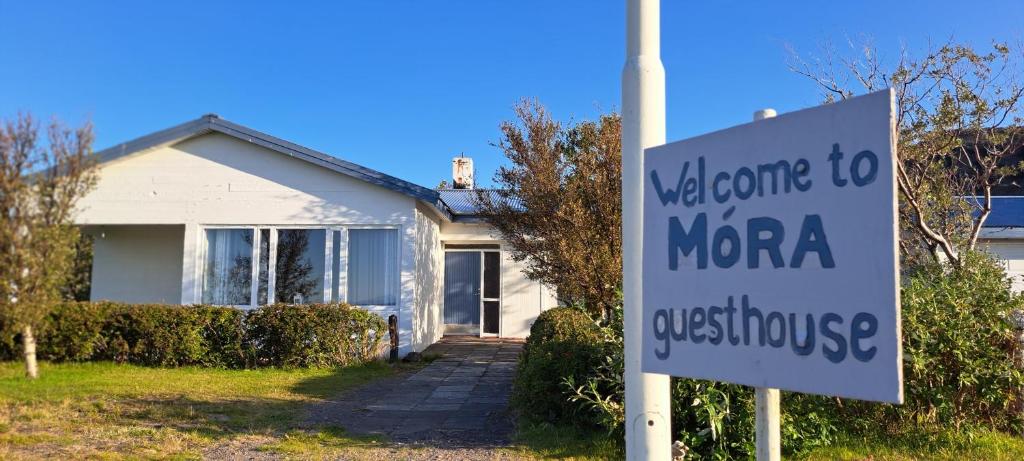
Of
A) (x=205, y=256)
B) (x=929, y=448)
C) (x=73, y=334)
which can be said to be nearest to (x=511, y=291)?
(x=205, y=256)

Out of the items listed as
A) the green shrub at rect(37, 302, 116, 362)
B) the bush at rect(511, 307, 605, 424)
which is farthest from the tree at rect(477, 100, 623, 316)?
the green shrub at rect(37, 302, 116, 362)

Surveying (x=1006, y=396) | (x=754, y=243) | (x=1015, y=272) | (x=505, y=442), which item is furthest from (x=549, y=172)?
(x=1015, y=272)

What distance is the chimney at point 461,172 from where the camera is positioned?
2245cm

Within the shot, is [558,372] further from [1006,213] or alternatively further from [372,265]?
[1006,213]

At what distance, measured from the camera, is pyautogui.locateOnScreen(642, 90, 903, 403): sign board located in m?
1.85

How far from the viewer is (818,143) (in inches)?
79.4

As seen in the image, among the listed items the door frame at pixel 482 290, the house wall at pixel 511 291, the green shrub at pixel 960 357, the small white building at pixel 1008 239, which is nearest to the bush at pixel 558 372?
the green shrub at pixel 960 357

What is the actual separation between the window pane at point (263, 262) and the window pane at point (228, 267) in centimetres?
19

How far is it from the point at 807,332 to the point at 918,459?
400cm

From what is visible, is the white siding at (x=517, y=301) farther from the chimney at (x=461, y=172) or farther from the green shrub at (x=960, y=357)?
the green shrub at (x=960, y=357)

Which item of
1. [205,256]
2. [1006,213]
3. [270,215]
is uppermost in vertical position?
[1006,213]

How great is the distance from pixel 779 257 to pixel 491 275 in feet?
47.8

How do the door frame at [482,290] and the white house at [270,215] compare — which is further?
the door frame at [482,290]

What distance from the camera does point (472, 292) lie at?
1672 cm
